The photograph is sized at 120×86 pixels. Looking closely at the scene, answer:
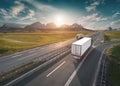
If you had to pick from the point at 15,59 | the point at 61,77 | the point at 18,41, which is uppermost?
the point at 18,41

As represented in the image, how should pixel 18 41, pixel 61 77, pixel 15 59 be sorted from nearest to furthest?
pixel 61 77 < pixel 15 59 < pixel 18 41

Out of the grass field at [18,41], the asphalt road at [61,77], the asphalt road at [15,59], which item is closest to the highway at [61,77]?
the asphalt road at [61,77]

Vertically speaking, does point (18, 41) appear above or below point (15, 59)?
above

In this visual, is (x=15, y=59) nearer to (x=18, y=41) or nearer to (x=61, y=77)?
(x=61, y=77)

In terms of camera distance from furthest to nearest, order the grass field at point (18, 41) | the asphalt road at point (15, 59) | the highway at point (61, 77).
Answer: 1. the grass field at point (18, 41)
2. the asphalt road at point (15, 59)
3. the highway at point (61, 77)

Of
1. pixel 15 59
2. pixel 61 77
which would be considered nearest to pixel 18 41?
pixel 15 59

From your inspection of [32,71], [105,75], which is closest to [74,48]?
[105,75]

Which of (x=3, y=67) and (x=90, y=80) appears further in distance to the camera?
(x=3, y=67)

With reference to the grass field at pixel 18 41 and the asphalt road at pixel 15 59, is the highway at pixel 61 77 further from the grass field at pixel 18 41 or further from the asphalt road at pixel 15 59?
the grass field at pixel 18 41

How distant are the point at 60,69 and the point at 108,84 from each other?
7.55 metres

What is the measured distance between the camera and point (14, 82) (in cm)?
1452

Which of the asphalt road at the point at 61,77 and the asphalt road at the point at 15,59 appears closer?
the asphalt road at the point at 61,77

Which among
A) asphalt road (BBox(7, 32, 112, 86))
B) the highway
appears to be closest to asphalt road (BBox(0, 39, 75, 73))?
the highway

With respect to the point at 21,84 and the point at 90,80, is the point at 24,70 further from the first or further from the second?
the point at 90,80
